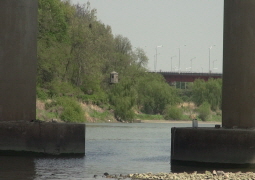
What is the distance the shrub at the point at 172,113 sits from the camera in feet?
386

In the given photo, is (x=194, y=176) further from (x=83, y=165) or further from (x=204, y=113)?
(x=204, y=113)

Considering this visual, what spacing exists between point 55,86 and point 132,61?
4564 cm

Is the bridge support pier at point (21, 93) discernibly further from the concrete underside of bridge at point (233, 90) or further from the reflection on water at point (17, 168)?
the concrete underside of bridge at point (233, 90)

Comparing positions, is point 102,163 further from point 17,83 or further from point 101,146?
point 101,146

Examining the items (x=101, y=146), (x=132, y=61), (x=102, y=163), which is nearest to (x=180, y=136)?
(x=102, y=163)

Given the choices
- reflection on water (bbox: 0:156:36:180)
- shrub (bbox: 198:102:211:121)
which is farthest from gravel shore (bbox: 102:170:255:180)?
shrub (bbox: 198:102:211:121)

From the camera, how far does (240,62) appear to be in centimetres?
2888

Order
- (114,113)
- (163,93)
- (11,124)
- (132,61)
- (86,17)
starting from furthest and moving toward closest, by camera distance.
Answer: (132,61)
(163,93)
(86,17)
(114,113)
(11,124)

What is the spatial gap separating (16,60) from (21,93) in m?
1.22

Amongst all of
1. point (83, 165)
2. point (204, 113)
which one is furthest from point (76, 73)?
point (83, 165)

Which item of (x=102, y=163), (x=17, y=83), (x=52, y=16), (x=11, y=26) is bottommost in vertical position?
(x=102, y=163)

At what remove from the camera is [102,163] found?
3033 centimetres

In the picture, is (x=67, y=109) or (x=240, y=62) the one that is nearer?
(x=240, y=62)

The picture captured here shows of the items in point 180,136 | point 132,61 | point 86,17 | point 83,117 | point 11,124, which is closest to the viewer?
point 180,136
